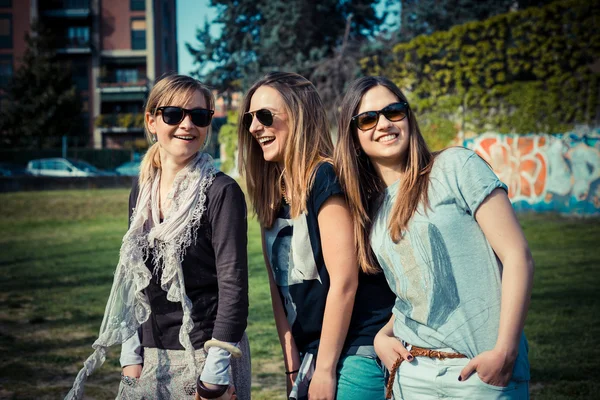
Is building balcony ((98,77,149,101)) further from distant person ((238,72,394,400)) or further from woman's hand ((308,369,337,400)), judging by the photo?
woman's hand ((308,369,337,400))

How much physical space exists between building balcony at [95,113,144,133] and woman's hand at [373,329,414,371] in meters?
41.3

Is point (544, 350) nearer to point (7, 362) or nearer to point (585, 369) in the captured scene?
point (585, 369)

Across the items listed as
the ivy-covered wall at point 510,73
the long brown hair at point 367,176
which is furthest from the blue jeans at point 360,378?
the ivy-covered wall at point 510,73

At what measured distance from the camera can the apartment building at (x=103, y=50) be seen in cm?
4219

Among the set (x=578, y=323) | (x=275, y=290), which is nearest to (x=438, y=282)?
(x=275, y=290)

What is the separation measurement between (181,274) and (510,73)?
14.6 m

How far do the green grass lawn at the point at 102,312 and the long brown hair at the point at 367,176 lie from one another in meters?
2.85

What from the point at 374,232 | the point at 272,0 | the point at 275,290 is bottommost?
the point at 275,290

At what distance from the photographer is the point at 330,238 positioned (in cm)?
206

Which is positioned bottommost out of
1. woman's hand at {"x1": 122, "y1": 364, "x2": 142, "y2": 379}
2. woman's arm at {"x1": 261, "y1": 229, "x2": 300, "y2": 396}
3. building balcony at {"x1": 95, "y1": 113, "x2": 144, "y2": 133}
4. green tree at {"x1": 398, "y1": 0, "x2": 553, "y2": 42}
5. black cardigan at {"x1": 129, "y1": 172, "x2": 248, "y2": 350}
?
woman's hand at {"x1": 122, "y1": 364, "x2": 142, "y2": 379}

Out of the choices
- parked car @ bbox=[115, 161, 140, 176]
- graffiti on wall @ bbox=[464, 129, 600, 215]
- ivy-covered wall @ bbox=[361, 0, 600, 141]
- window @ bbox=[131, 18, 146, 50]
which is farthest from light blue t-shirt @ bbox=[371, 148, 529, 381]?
window @ bbox=[131, 18, 146, 50]

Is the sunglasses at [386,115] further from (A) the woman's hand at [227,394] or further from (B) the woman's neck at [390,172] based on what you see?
(A) the woman's hand at [227,394]

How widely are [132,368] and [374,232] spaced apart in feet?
3.73

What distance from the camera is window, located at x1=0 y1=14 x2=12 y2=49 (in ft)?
138
